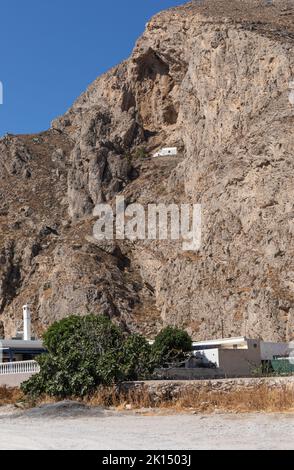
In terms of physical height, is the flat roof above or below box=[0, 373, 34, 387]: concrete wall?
above

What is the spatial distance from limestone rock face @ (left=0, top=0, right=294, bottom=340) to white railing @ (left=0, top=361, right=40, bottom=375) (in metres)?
24.8

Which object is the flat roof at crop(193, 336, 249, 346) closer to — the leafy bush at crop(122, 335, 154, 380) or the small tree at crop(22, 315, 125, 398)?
the leafy bush at crop(122, 335, 154, 380)

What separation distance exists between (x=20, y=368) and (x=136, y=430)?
20.0 m

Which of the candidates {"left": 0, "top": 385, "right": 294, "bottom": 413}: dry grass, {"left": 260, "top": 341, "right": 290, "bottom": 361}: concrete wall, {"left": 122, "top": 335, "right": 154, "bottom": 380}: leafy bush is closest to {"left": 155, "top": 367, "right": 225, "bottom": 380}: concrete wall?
{"left": 122, "top": 335, "right": 154, "bottom": 380}: leafy bush

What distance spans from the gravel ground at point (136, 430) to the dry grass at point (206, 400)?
103cm

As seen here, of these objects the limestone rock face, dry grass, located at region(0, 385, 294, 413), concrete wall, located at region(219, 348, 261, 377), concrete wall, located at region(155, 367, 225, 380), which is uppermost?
the limestone rock face

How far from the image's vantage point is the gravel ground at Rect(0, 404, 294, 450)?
1141 cm

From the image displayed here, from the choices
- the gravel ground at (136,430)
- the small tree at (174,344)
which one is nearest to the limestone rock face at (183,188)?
the small tree at (174,344)

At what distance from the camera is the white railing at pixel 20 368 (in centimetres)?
3125

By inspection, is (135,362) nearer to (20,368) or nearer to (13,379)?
(13,379)

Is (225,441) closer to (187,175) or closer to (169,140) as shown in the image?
(187,175)

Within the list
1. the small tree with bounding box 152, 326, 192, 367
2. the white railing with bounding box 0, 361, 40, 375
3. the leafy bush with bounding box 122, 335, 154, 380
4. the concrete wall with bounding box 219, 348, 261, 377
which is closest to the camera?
the leafy bush with bounding box 122, 335, 154, 380

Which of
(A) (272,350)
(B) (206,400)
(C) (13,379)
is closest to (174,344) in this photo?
(A) (272,350)
